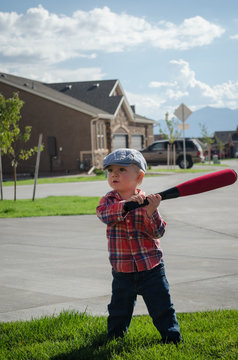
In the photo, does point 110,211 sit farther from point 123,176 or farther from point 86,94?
point 86,94

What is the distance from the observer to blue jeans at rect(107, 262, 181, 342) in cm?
360

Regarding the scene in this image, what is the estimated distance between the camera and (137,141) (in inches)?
1858

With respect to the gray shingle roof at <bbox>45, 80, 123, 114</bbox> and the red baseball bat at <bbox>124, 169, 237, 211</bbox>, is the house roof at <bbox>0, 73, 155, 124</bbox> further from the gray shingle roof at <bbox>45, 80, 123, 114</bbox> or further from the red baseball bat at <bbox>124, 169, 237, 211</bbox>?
the red baseball bat at <bbox>124, 169, 237, 211</bbox>

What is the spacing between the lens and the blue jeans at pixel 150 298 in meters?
3.60

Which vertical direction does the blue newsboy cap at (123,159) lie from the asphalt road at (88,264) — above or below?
above

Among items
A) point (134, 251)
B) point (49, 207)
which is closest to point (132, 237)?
point (134, 251)

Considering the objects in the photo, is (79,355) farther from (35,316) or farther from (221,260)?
(221,260)

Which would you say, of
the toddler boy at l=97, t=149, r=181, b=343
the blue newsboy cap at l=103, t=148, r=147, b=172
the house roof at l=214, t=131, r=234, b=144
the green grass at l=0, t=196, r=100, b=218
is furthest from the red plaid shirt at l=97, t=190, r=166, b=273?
the house roof at l=214, t=131, r=234, b=144

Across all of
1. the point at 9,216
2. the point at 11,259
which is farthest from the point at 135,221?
the point at 9,216

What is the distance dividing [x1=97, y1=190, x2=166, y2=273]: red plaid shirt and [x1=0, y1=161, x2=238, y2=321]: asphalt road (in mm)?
1149

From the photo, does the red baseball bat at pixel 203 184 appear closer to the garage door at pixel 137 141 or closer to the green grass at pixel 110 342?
the green grass at pixel 110 342

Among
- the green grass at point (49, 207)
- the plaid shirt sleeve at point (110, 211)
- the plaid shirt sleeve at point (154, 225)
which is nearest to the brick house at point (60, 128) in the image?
the green grass at point (49, 207)

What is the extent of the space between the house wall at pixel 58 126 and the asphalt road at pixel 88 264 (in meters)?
25.8

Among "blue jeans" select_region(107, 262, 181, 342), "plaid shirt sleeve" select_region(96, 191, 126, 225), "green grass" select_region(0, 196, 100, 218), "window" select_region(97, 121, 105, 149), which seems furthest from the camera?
"window" select_region(97, 121, 105, 149)
